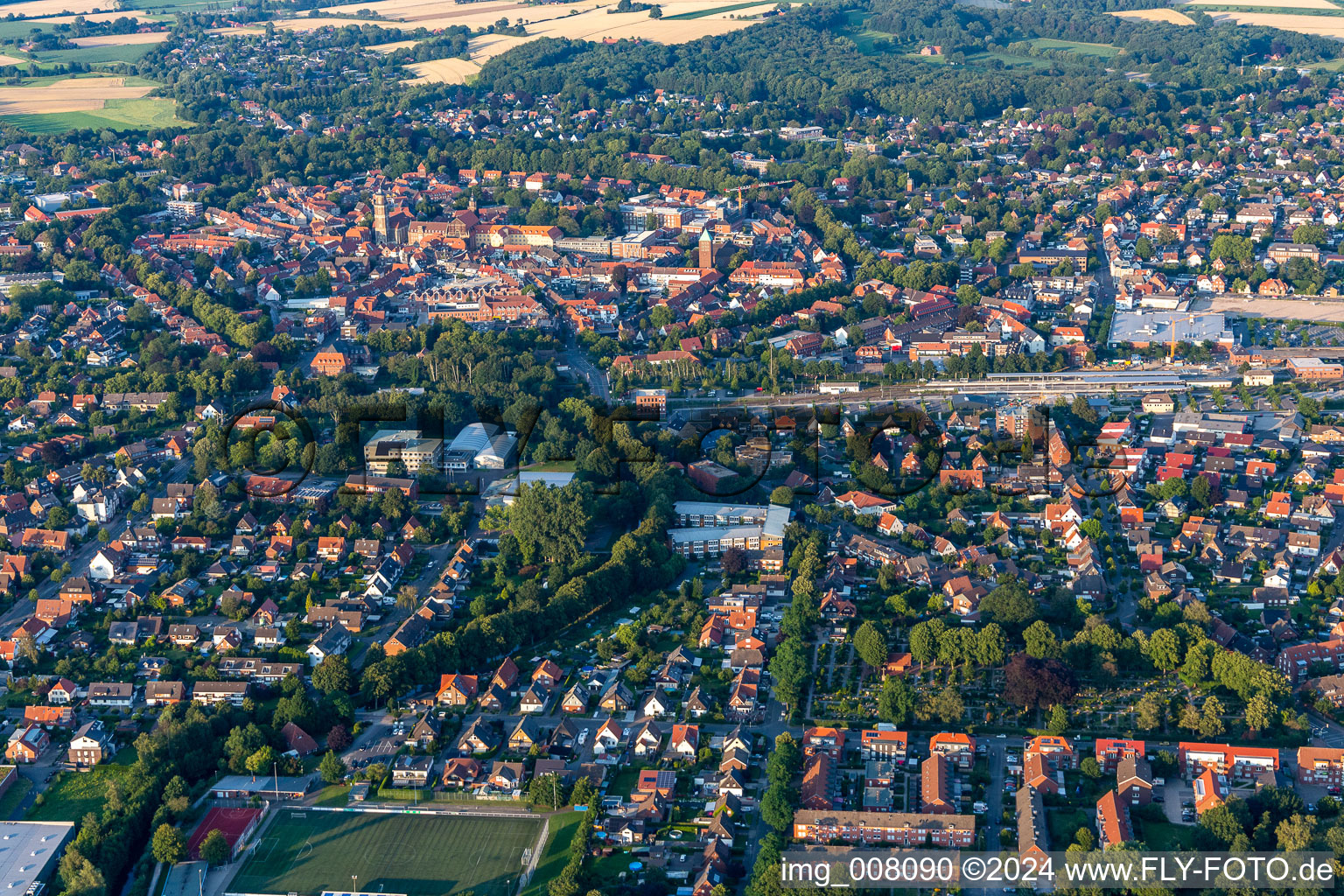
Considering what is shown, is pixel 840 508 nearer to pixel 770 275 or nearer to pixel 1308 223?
pixel 770 275

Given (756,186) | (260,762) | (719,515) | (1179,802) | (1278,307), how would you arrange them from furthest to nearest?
(756,186)
(1278,307)
(719,515)
(260,762)
(1179,802)

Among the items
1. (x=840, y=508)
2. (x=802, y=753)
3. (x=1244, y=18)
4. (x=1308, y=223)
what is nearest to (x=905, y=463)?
(x=840, y=508)

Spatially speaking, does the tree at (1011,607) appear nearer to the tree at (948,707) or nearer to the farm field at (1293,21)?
the tree at (948,707)

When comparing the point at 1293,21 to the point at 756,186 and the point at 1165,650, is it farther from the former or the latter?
the point at 1165,650

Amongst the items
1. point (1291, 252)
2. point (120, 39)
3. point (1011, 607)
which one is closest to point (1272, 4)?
point (1291, 252)

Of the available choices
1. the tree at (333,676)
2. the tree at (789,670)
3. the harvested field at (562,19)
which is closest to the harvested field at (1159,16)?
the harvested field at (562,19)

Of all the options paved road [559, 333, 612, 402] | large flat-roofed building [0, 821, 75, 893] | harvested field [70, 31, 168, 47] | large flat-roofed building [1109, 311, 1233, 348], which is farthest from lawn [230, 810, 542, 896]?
harvested field [70, 31, 168, 47]
